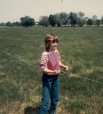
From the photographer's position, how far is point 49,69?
7.56 meters

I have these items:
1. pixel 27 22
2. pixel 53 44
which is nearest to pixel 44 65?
pixel 53 44

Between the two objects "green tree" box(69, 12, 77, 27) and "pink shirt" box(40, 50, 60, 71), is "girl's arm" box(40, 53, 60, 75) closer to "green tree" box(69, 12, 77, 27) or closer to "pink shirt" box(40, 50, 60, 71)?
"pink shirt" box(40, 50, 60, 71)

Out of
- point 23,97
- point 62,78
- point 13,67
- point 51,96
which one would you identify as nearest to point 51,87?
point 51,96

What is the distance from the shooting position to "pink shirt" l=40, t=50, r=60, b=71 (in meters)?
7.46

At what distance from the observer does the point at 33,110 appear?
8742 mm

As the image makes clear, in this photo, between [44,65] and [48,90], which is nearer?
[44,65]

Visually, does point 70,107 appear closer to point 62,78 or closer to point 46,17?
point 62,78

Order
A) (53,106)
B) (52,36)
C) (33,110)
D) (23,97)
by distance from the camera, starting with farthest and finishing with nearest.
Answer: (23,97) → (33,110) → (53,106) → (52,36)

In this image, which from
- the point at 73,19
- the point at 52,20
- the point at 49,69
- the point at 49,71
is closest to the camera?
the point at 49,71

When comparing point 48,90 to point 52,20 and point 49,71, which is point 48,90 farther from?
point 52,20

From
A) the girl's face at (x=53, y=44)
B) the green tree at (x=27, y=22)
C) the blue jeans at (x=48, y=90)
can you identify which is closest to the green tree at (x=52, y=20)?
the green tree at (x=27, y=22)

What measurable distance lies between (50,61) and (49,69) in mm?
163

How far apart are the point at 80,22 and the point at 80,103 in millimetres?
164179

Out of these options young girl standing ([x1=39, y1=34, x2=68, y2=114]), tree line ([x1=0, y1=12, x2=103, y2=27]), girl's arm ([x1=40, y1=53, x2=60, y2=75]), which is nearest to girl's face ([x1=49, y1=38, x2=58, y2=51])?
young girl standing ([x1=39, y1=34, x2=68, y2=114])
